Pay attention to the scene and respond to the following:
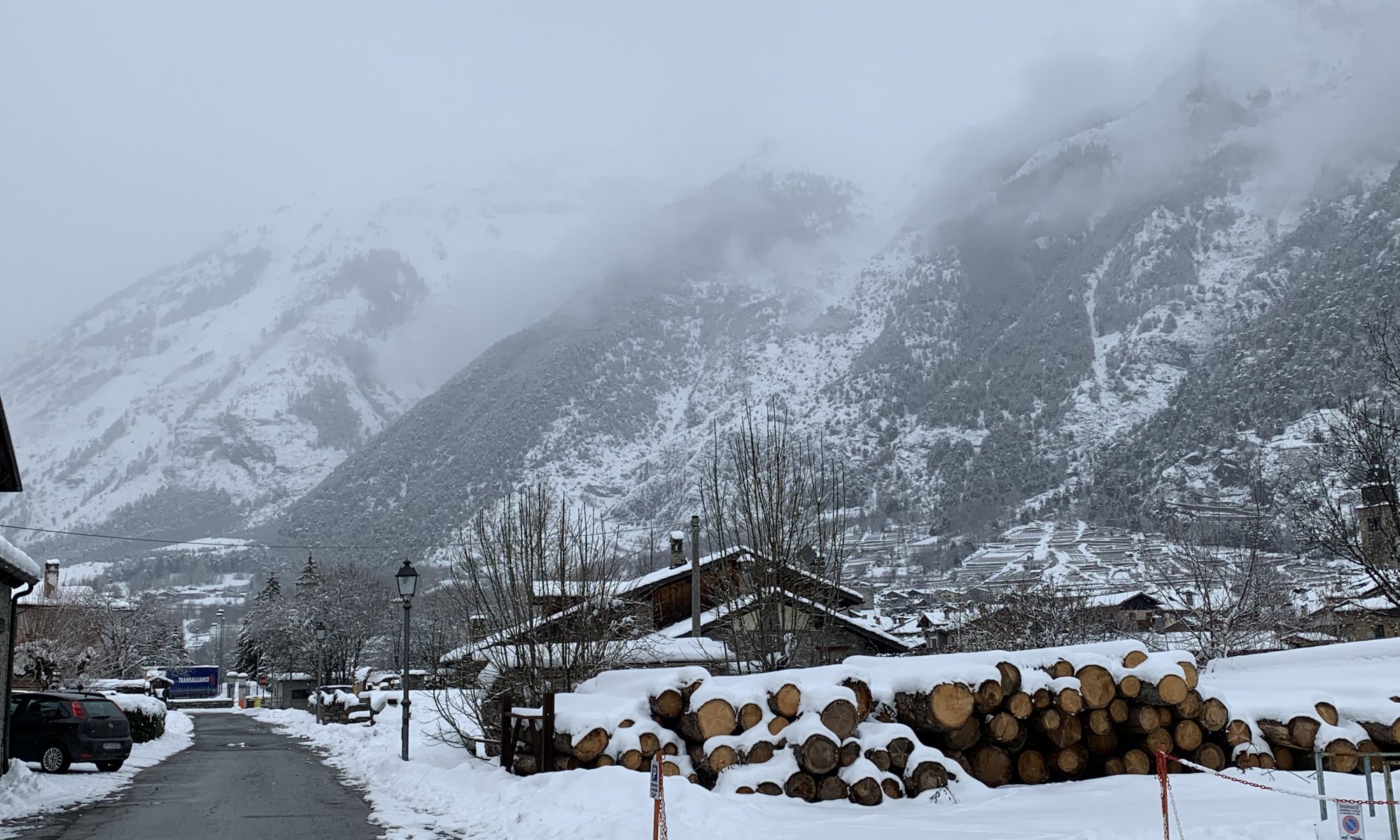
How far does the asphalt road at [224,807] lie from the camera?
41.0 feet

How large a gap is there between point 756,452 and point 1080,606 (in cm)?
2472

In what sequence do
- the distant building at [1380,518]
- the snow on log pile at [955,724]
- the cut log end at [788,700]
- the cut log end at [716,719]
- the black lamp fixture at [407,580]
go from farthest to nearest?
the black lamp fixture at [407,580] < the distant building at [1380,518] < the cut log end at [716,719] < the cut log end at [788,700] < the snow on log pile at [955,724]

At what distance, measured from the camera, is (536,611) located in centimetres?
1928

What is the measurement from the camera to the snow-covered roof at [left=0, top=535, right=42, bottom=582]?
16.2m

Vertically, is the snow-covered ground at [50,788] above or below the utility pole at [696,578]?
below

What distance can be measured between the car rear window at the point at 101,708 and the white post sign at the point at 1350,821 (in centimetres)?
A: 2069

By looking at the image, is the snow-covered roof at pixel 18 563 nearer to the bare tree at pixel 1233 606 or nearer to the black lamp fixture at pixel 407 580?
the black lamp fixture at pixel 407 580

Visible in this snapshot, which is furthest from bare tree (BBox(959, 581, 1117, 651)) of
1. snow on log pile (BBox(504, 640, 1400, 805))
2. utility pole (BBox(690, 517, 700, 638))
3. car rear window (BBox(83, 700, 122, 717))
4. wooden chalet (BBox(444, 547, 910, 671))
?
car rear window (BBox(83, 700, 122, 717))

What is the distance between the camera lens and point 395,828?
1275cm

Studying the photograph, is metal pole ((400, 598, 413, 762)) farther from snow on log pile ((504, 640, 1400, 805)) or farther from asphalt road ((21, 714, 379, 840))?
snow on log pile ((504, 640, 1400, 805))

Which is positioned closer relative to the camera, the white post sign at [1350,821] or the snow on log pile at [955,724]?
the white post sign at [1350,821]

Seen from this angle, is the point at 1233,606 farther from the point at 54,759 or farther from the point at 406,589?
the point at 54,759

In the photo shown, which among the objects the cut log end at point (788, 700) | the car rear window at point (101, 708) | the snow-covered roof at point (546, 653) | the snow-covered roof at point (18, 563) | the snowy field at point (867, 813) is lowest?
the snowy field at point (867, 813)

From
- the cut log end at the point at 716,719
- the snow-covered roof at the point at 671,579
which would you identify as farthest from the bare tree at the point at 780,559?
the cut log end at the point at 716,719
